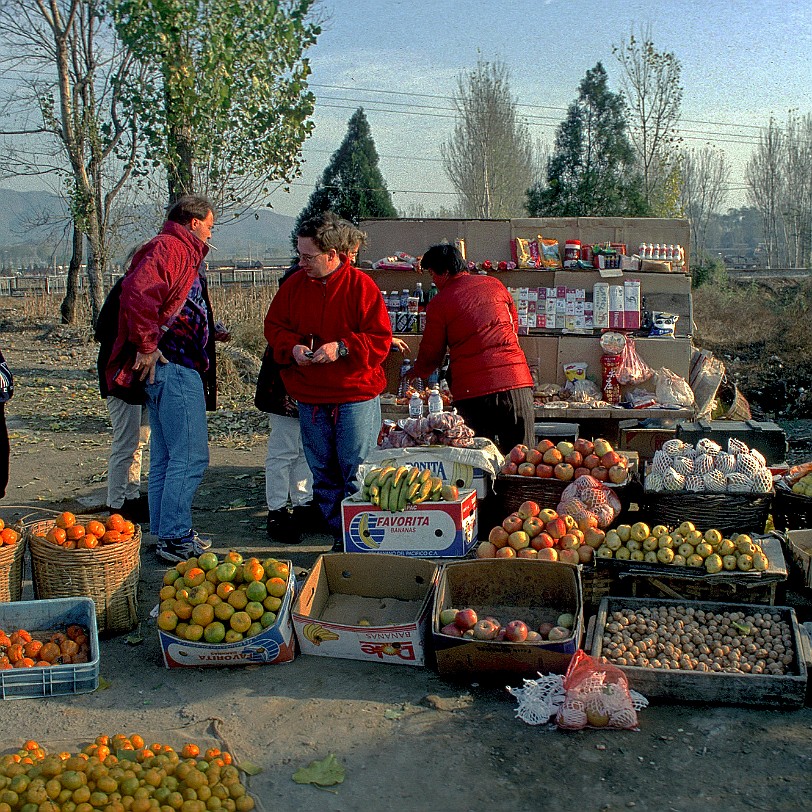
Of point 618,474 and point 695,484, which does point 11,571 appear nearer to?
point 618,474

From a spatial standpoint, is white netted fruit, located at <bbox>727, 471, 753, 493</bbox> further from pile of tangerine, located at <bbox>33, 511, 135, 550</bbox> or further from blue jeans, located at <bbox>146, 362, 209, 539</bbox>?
pile of tangerine, located at <bbox>33, 511, 135, 550</bbox>

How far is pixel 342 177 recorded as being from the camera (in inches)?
845

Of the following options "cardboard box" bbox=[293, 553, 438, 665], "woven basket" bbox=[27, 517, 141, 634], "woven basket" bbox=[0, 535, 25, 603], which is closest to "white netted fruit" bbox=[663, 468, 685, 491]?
"cardboard box" bbox=[293, 553, 438, 665]

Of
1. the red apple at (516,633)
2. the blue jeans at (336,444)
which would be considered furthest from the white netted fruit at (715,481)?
the blue jeans at (336,444)

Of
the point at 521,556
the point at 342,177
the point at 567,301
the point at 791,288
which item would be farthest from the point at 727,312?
the point at 521,556

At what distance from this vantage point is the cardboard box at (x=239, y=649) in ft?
12.5

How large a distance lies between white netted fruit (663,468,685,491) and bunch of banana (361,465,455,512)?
1.27 m

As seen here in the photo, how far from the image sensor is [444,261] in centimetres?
552

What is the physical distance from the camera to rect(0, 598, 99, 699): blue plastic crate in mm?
3602

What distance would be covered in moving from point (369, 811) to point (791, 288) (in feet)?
76.3

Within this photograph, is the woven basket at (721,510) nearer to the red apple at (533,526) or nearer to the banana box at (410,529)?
the red apple at (533,526)

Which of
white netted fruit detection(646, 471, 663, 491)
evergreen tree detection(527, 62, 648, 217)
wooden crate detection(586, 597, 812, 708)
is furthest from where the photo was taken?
evergreen tree detection(527, 62, 648, 217)

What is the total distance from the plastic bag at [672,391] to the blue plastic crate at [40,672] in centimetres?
553

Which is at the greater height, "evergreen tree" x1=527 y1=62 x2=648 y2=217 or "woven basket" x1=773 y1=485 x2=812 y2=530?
"evergreen tree" x1=527 y1=62 x2=648 y2=217
